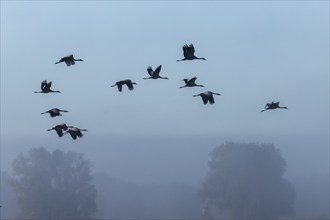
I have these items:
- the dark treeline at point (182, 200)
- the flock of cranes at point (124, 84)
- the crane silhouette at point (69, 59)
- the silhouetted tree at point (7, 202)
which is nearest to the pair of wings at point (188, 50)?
the flock of cranes at point (124, 84)

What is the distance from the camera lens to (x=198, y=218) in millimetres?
115188

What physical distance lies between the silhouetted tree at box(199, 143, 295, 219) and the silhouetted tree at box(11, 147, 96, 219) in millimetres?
25765

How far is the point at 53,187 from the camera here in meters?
105

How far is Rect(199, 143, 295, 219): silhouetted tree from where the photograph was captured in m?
106

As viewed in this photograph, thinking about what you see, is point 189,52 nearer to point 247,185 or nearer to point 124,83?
point 124,83

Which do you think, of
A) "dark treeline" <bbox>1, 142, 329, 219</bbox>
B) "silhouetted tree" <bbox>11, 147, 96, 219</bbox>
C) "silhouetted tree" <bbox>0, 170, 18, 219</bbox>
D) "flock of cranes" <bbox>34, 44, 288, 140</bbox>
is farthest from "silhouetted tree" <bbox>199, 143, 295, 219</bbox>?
"flock of cranes" <bbox>34, 44, 288, 140</bbox>

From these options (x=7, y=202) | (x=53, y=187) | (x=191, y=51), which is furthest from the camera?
(x=7, y=202)

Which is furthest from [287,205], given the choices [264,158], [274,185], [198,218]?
[198,218]

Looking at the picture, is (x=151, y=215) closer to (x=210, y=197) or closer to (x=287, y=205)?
(x=210, y=197)

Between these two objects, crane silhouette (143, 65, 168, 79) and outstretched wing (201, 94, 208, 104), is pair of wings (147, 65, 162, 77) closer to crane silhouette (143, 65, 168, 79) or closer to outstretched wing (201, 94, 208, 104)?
crane silhouette (143, 65, 168, 79)

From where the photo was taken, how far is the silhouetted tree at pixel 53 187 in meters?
98.4

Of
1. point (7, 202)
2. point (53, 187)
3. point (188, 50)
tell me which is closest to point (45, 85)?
point (188, 50)

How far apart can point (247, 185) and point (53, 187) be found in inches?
1537

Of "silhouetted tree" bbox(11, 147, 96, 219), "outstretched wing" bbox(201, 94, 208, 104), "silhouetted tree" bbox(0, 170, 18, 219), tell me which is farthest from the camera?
"silhouetted tree" bbox(0, 170, 18, 219)
